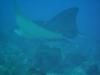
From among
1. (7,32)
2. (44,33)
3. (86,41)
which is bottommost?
(86,41)

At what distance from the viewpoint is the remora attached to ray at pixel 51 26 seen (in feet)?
7.82

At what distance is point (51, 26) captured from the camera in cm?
242

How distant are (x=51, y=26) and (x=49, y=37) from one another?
5.5 inches

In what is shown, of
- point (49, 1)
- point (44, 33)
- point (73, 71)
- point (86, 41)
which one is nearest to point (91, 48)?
point (86, 41)

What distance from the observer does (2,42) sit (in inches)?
95.0

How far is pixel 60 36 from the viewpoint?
241cm

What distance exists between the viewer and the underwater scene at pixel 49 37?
2.37 m

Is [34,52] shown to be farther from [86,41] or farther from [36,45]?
[86,41]

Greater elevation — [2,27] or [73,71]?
Result: [2,27]

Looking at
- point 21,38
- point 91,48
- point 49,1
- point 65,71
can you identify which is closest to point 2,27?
point 21,38

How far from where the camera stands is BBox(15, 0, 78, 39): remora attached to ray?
2385mm

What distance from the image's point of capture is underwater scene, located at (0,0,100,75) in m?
2.37

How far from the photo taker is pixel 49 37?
241 centimetres

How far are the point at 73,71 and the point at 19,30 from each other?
0.84 m
